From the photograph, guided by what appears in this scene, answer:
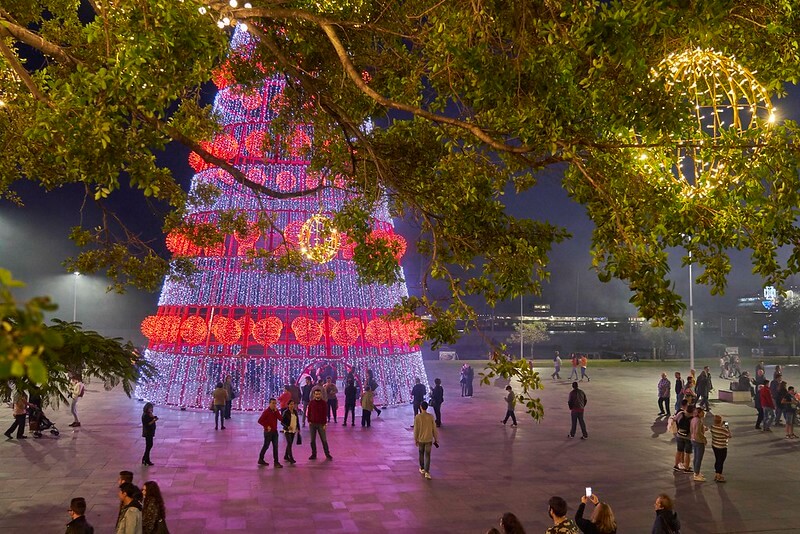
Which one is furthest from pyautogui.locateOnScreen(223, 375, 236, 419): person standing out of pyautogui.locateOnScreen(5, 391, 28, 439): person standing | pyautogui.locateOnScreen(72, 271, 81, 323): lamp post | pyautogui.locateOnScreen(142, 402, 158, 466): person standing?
pyautogui.locateOnScreen(72, 271, 81, 323): lamp post

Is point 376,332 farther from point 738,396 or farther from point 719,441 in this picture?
point 738,396

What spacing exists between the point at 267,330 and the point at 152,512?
50.8 feet

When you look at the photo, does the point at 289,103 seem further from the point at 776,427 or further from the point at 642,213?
the point at 776,427

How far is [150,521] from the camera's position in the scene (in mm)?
7789

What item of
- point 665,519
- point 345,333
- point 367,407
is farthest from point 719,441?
point 345,333

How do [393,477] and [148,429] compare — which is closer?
[393,477]

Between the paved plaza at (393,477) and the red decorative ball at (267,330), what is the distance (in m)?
2.61

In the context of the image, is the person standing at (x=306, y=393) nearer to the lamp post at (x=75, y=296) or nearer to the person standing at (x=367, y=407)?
the person standing at (x=367, y=407)

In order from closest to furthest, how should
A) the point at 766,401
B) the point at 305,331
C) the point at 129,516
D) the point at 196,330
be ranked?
1. the point at 129,516
2. the point at 766,401
3. the point at 305,331
4. the point at 196,330

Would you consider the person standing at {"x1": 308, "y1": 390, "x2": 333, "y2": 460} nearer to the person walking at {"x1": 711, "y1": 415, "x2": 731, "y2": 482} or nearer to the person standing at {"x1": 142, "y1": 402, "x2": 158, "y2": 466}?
the person standing at {"x1": 142, "y1": 402, "x2": 158, "y2": 466}

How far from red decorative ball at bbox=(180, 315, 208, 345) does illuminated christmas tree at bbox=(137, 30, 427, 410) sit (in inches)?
1.4

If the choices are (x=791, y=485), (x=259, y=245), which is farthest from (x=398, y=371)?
(x=791, y=485)

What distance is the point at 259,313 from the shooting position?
80.0 feet

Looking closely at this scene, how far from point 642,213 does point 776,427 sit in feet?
59.1
